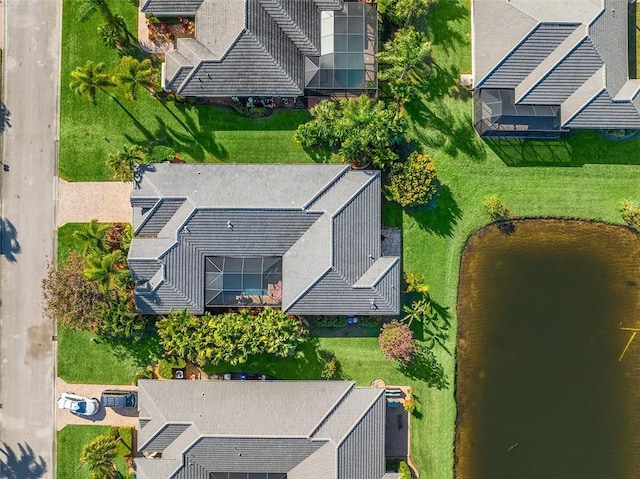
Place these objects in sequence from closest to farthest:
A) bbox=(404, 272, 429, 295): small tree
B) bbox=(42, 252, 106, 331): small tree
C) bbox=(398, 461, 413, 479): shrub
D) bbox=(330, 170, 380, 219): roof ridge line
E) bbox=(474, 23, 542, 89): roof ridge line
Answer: bbox=(42, 252, 106, 331): small tree
bbox=(474, 23, 542, 89): roof ridge line
bbox=(330, 170, 380, 219): roof ridge line
bbox=(398, 461, 413, 479): shrub
bbox=(404, 272, 429, 295): small tree

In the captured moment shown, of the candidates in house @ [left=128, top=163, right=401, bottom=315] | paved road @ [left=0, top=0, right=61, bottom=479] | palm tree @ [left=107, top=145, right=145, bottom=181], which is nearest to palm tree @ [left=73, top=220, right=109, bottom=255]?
house @ [left=128, top=163, right=401, bottom=315]

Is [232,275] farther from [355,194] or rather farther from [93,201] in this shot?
[93,201]

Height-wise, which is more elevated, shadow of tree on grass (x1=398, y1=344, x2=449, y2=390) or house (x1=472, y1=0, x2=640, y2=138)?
house (x1=472, y1=0, x2=640, y2=138)

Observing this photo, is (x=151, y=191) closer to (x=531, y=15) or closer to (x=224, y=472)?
(x=224, y=472)

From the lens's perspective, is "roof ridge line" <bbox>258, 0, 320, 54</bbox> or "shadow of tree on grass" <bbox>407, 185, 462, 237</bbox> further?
"shadow of tree on grass" <bbox>407, 185, 462, 237</bbox>

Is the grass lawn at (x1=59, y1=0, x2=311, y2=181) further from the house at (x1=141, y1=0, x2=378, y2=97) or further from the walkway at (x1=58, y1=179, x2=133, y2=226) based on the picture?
the house at (x1=141, y1=0, x2=378, y2=97)

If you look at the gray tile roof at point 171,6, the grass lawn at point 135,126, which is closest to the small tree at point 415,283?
the grass lawn at point 135,126

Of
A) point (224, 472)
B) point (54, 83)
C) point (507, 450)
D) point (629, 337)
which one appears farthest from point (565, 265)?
point (54, 83)

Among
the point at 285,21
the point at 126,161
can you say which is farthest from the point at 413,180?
the point at 126,161
